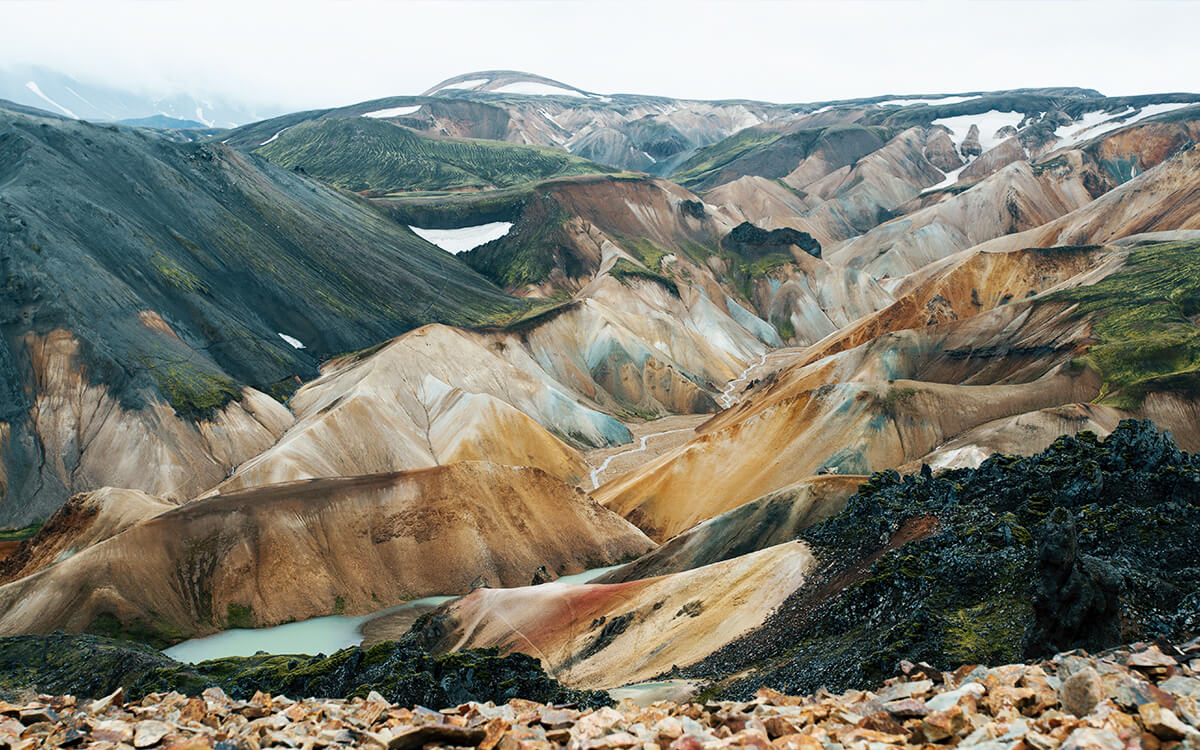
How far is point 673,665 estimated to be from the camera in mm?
30234

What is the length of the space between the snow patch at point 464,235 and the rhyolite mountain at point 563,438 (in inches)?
258

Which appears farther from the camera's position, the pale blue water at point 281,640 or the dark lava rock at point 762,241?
the dark lava rock at point 762,241

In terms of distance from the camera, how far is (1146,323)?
231ft

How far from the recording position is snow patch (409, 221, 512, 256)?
6053 inches

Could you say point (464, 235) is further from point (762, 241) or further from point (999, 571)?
point (999, 571)

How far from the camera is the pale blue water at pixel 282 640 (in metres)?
45.8

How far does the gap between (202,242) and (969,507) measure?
319 feet

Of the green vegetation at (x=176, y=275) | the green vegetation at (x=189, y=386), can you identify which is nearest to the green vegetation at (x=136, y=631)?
the green vegetation at (x=189, y=386)

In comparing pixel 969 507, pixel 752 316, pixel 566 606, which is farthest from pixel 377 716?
pixel 752 316

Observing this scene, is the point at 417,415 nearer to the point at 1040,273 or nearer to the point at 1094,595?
the point at 1094,595

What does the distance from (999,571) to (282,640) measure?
38.9 meters

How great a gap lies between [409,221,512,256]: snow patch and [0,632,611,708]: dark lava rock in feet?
404

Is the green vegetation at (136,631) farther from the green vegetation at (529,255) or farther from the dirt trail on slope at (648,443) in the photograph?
the green vegetation at (529,255)

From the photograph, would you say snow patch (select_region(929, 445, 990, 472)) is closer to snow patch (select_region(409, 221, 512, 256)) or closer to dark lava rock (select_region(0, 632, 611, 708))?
dark lava rock (select_region(0, 632, 611, 708))
